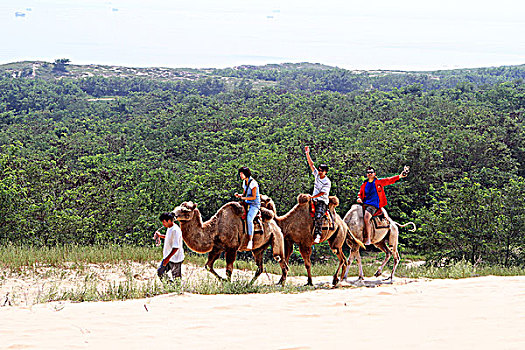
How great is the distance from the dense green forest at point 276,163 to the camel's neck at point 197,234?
30.0ft

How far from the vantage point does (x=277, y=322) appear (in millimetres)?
7043

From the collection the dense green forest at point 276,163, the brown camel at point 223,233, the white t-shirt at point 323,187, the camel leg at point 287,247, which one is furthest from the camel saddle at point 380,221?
the dense green forest at point 276,163

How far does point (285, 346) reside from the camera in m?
5.76

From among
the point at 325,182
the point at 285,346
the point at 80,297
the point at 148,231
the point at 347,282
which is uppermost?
the point at 325,182

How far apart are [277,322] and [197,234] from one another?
4.37m

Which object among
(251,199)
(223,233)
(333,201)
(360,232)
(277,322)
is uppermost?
(251,199)

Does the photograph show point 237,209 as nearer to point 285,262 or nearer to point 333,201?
point 285,262

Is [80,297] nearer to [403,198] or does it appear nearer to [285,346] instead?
[285,346]

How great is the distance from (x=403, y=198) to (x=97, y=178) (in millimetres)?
17774

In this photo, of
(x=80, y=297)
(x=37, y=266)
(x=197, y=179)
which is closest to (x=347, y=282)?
(x=80, y=297)

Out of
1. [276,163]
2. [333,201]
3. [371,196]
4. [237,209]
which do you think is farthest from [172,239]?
[276,163]

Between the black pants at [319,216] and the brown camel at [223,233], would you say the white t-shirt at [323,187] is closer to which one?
the black pants at [319,216]

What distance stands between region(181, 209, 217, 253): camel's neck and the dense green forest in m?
9.14

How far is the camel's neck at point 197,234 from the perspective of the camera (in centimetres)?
1104
